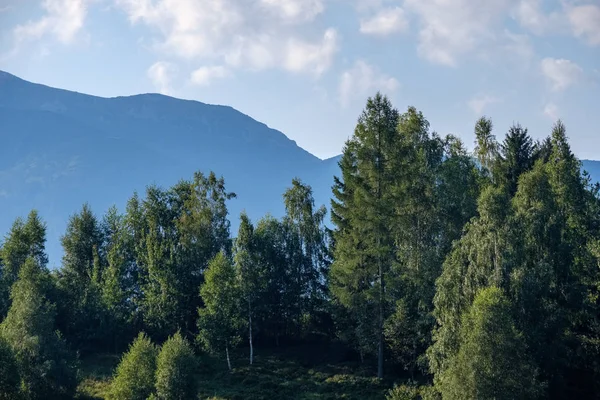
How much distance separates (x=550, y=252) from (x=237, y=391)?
2362cm

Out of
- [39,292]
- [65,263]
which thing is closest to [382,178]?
[39,292]

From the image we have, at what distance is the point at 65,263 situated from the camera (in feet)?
195

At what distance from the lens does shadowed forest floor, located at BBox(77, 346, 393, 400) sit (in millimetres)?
40000

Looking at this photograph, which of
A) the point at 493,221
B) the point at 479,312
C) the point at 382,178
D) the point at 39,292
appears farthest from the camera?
the point at 39,292

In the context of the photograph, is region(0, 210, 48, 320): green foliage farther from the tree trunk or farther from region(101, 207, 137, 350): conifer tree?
the tree trunk

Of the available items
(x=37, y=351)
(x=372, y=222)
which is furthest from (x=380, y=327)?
(x=37, y=351)

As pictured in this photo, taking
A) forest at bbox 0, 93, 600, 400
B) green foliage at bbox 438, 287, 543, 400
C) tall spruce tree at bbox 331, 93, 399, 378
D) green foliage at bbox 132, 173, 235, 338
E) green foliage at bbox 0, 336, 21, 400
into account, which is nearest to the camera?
green foliage at bbox 438, 287, 543, 400

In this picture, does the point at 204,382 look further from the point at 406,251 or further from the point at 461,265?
the point at 461,265

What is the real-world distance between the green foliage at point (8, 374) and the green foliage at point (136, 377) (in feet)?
19.4

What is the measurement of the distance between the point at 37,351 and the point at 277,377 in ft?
58.0

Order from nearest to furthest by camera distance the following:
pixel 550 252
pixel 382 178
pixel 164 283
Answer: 1. pixel 550 252
2. pixel 382 178
3. pixel 164 283

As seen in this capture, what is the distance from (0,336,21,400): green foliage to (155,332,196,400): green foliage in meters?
8.88

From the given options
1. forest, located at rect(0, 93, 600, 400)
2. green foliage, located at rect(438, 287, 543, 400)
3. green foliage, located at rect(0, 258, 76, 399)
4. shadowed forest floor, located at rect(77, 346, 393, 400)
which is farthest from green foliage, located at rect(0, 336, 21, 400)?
green foliage, located at rect(438, 287, 543, 400)

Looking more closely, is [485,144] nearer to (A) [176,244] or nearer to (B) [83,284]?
(A) [176,244]
